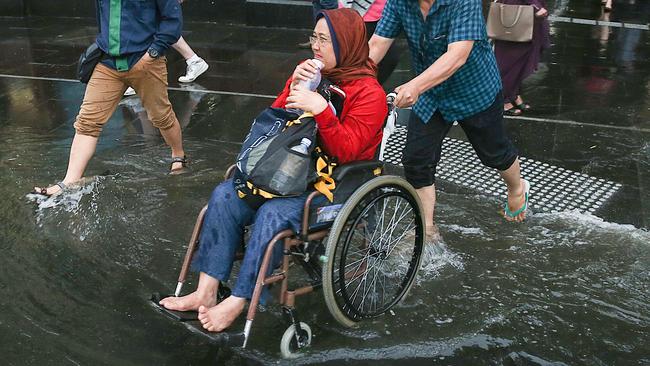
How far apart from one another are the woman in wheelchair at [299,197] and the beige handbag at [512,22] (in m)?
2.90

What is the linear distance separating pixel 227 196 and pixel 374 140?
0.70m

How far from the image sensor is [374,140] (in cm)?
332

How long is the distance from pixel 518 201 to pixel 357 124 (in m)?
1.63

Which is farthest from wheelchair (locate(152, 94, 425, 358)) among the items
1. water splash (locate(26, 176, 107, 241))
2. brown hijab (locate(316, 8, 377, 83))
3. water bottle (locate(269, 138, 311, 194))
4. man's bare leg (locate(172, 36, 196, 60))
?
man's bare leg (locate(172, 36, 196, 60))

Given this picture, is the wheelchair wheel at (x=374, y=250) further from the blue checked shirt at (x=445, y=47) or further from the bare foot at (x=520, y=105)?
the bare foot at (x=520, y=105)

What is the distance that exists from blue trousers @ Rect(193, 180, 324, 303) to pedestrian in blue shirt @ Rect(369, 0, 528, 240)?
73 centimetres

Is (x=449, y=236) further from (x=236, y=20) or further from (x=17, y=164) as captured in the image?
(x=236, y=20)

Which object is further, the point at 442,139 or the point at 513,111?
the point at 513,111

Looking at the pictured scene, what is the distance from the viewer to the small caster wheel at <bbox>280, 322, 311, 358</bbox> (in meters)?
3.10

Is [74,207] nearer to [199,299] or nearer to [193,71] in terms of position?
[199,299]

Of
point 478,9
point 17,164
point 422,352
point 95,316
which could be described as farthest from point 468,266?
point 17,164

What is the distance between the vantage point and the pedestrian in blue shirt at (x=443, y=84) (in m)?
3.40

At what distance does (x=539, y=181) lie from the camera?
5.04m

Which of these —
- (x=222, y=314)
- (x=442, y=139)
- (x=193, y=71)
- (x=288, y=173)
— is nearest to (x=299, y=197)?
(x=288, y=173)
